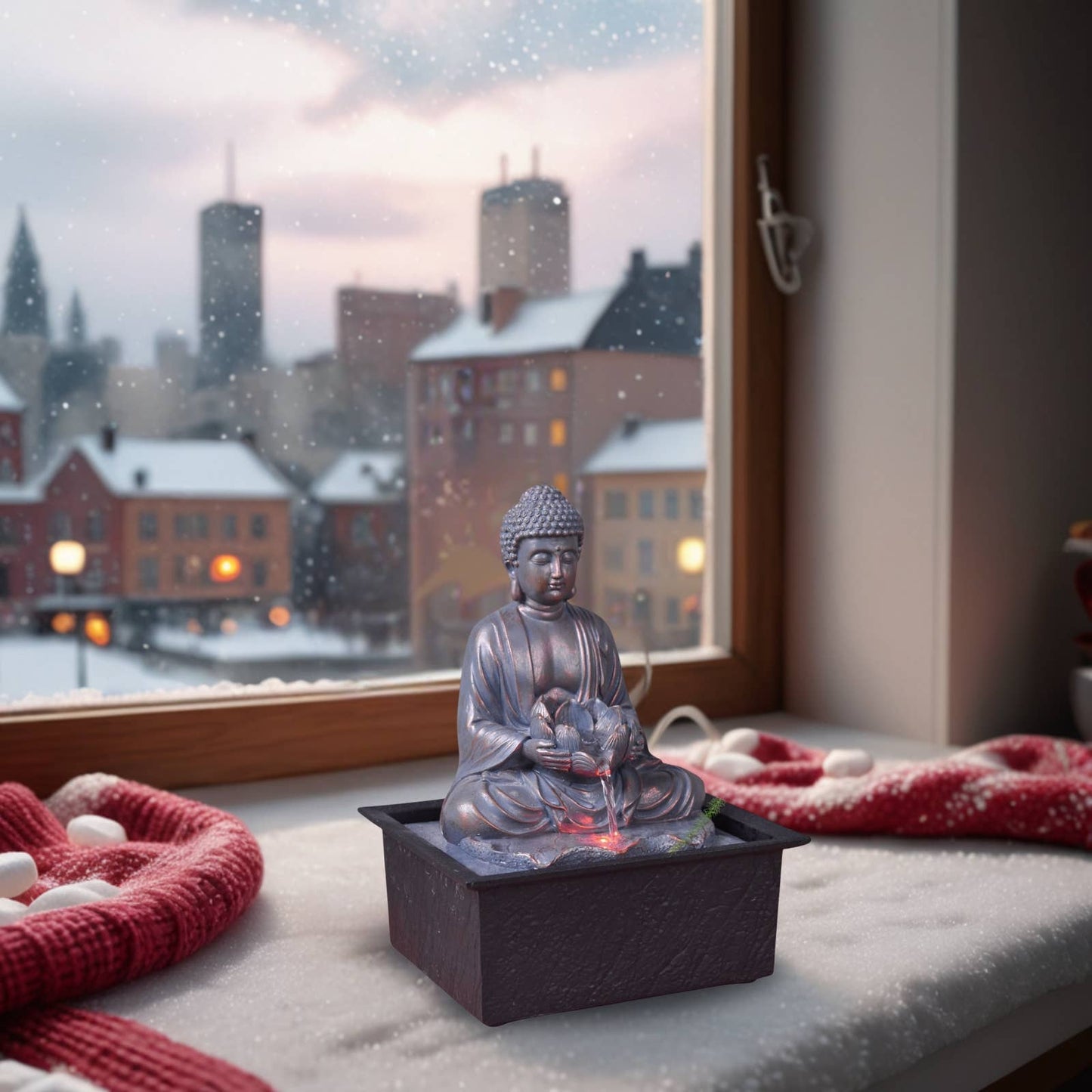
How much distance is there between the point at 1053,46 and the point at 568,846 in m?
1.19

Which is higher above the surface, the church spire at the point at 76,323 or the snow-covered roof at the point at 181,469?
the church spire at the point at 76,323

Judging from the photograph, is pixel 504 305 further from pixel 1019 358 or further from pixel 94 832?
pixel 94 832

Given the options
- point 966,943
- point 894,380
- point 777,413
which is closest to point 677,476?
point 777,413

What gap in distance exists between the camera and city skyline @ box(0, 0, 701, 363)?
114 centimetres

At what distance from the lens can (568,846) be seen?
0.68 m

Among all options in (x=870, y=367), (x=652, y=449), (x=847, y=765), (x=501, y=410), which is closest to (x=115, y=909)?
(x=847, y=765)

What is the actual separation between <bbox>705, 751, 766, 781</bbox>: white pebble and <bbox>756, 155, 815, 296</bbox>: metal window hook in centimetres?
64

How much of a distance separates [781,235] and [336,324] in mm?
561

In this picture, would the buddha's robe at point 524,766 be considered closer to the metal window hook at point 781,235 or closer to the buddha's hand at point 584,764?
→ the buddha's hand at point 584,764

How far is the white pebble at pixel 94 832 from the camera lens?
3.03ft

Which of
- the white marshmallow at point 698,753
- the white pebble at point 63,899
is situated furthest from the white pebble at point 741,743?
the white pebble at point 63,899

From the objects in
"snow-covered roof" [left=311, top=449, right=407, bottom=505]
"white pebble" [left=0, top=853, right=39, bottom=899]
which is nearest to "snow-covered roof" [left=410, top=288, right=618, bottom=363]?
"snow-covered roof" [left=311, top=449, right=407, bottom=505]

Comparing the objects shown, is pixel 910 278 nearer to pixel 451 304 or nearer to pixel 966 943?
pixel 451 304

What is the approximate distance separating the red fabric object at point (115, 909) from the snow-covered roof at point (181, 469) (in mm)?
318
